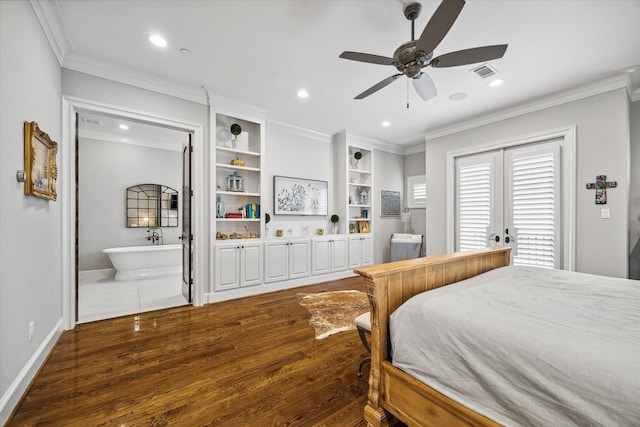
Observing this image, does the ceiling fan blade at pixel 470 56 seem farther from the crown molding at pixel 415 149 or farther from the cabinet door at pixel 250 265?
the crown molding at pixel 415 149

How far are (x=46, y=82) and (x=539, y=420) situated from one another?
3943mm

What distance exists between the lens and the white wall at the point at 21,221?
1620mm

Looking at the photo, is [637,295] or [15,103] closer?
[637,295]

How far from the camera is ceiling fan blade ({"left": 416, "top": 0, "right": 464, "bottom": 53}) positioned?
151 centimetres

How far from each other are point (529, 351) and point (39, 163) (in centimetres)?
331

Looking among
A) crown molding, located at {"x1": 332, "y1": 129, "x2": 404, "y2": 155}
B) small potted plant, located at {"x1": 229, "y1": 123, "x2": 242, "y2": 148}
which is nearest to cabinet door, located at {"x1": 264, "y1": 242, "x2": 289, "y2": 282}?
small potted plant, located at {"x1": 229, "y1": 123, "x2": 242, "y2": 148}

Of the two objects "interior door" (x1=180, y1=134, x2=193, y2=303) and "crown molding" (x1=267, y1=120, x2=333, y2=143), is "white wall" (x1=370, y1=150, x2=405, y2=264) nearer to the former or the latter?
"crown molding" (x1=267, y1=120, x2=333, y2=143)

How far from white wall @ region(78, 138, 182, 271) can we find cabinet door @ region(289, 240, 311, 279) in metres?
3.48

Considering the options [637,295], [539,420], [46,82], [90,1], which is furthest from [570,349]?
[46,82]

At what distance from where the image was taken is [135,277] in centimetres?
505

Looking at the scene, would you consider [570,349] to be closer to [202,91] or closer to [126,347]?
[126,347]

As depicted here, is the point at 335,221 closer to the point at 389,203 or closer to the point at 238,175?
the point at 389,203

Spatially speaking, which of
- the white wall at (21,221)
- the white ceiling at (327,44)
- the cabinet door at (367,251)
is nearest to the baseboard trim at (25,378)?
the white wall at (21,221)

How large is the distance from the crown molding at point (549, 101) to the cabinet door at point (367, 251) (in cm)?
238
